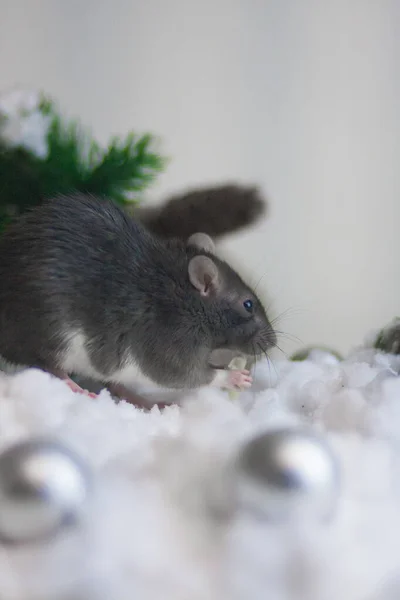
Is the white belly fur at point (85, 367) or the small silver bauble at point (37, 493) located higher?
the small silver bauble at point (37, 493)

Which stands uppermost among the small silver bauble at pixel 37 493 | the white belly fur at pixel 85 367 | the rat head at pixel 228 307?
the small silver bauble at pixel 37 493

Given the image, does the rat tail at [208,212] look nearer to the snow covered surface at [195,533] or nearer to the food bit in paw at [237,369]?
the food bit in paw at [237,369]

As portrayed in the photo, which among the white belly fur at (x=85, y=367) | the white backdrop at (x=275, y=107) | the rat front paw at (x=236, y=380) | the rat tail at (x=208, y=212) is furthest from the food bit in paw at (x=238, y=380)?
the white backdrop at (x=275, y=107)

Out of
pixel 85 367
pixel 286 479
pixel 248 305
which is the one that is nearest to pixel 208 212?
pixel 248 305

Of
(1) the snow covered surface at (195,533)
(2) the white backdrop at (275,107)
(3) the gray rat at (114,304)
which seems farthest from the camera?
(2) the white backdrop at (275,107)

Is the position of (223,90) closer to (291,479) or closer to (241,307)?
(241,307)

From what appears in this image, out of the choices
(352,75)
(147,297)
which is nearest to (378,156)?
(352,75)

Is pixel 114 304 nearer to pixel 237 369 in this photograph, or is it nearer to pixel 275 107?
pixel 237 369
